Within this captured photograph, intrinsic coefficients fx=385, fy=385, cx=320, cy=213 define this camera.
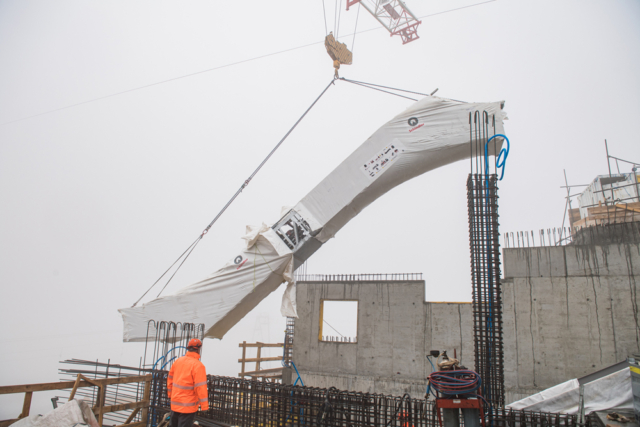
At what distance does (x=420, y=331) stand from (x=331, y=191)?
21.3 feet

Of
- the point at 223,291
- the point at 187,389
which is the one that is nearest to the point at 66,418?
the point at 187,389

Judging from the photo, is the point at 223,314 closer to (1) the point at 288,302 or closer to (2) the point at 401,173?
(1) the point at 288,302

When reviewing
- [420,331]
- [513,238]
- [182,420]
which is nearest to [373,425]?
[182,420]

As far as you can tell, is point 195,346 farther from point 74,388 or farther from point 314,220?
point 314,220

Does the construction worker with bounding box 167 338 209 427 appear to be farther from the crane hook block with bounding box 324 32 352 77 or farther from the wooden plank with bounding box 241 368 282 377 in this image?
the wooden plank with bounding box 241 368 282 377

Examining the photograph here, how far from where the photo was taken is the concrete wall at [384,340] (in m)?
11.7

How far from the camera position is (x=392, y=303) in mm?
12602

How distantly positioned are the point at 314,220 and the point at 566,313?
7.41 metres

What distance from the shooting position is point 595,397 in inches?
278

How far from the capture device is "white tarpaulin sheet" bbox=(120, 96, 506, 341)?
741 centimetres

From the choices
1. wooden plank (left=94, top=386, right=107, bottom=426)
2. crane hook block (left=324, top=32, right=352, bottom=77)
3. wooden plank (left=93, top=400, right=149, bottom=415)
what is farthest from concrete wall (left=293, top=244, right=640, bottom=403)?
wooden plank (left=94, top=386, right=107, bottom=426)

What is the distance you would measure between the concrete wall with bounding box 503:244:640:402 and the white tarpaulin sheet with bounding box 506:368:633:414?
2.76 m

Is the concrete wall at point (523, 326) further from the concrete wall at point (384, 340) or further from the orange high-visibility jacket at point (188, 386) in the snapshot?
the orange high-visibility jacket at point (188, 386)

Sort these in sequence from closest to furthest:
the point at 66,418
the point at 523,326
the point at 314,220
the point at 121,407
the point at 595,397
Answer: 1. the point at 66,418
2. the point at 121,407
3. the point at 595,397
4. the point at 314,220
5. the point at 523,326
